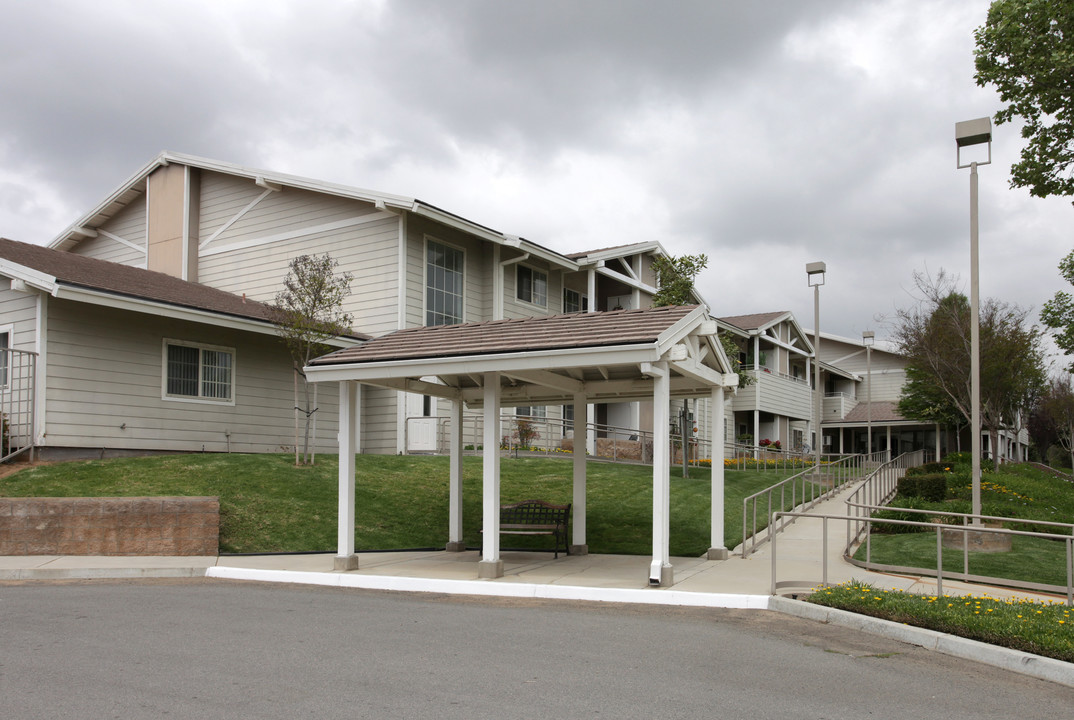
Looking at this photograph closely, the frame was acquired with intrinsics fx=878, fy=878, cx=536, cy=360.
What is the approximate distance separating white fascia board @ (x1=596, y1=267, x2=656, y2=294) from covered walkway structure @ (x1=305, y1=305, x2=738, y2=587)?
15.4 meters

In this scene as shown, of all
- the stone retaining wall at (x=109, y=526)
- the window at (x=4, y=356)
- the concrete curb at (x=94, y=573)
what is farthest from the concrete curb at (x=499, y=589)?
the window at (x=4, y=356)

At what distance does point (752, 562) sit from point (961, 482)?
Result: 11.6 metres

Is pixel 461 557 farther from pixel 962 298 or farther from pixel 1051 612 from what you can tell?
pixel 962 298

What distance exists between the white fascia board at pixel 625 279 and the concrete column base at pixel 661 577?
19.7 metres

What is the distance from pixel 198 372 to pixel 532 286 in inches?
459

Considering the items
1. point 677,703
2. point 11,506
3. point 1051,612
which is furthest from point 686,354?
point 11,506

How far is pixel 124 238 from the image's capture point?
2883cm

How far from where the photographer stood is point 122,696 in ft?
19.6

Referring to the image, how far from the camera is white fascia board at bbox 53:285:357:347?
52.9 ft

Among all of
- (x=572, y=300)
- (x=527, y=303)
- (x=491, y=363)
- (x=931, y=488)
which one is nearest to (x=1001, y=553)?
(x=931, y=488)

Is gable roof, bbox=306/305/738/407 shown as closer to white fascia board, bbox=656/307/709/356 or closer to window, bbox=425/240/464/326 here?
white fascia board, bbox=656/307/709/356

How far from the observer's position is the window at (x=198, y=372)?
18953 millimetres

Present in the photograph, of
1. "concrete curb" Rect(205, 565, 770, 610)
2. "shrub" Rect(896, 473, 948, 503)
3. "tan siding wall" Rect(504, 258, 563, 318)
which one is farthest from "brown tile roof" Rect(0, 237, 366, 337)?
"shrub" Rect(896, 473, 948, 503)

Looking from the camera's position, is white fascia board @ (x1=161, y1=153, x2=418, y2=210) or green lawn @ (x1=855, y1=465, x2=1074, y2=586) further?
white fascia board @ (x1=161, y1=153, x2=418, y2=210)
